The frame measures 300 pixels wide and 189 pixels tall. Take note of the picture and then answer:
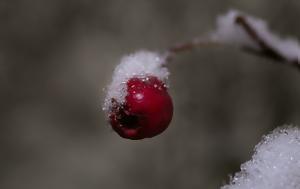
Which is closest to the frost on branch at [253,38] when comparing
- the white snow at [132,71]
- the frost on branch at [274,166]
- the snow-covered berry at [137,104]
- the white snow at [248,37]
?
the white snow at [248,37]

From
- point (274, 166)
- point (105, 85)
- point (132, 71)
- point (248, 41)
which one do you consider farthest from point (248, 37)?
point (105, 85)

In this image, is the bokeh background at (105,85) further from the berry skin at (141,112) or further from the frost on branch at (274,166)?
the frost on branch at (274,166)

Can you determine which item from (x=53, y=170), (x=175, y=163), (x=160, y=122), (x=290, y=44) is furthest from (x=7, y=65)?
(x=160, y=122)

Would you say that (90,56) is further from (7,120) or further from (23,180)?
(23,180)

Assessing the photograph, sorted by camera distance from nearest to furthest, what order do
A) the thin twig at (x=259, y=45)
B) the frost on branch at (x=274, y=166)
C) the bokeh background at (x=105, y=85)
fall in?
1. the frost on branch at (x=274, y=166)
2. the thin twig at (x=259, y=45)
3. the bokeh background at (x=105, y=85)

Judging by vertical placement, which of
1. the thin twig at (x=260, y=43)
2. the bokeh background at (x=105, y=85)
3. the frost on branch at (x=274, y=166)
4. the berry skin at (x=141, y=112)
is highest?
the bokeh background at (x=105, y=85)

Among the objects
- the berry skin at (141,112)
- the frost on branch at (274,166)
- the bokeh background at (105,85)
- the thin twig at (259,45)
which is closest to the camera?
the frost on branch at (274,166)

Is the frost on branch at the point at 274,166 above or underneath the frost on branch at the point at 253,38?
underneath

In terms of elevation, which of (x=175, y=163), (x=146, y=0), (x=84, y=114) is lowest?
(x=175, y=163)
